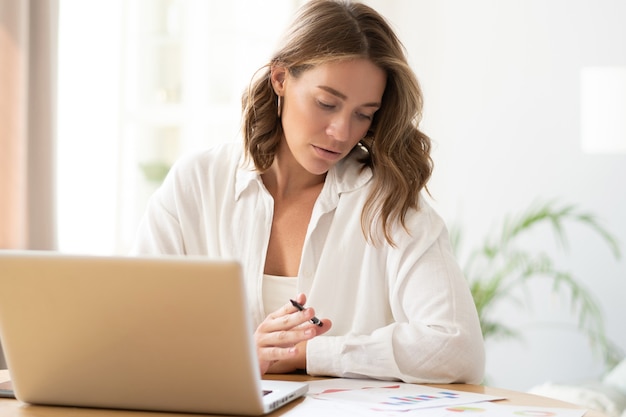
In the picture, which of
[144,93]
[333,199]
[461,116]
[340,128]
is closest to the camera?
[340,128]

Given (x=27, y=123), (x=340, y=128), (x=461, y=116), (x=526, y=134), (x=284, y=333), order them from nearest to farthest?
1. (x=284, y=333)
2. (x=340, y=128)
3. (x=27, y=123)
4. (x=526, y=134)
5. (x=461, y=116)

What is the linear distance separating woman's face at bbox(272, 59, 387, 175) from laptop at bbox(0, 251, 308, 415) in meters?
0.71

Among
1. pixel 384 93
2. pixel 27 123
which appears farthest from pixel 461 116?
pixel 384 93

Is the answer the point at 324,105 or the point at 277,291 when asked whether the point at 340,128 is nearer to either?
the point at 324,105

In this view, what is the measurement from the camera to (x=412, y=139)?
81.6 inches

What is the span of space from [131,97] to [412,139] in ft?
8.47

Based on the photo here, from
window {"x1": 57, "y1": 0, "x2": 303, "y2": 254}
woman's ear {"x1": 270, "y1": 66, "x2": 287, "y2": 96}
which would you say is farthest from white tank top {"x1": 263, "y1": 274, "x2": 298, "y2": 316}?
window {"x1": 57, "y1": 0, "x2": 303, "y2": 254}

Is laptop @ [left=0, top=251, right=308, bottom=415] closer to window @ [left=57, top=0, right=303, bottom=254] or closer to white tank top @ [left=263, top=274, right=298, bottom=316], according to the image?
white tank top @ [left=263, top=274, right=298, bottom=316]

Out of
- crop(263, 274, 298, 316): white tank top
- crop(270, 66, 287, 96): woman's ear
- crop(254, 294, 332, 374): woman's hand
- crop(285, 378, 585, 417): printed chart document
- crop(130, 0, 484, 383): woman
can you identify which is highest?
crop(270, 66, 287, 96): woman's ear

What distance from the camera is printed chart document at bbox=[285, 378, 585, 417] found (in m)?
1.37

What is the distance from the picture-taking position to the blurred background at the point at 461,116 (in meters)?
3.70

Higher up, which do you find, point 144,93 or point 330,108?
point 144,93

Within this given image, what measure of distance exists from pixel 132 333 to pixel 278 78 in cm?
93

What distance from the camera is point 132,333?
130cm
